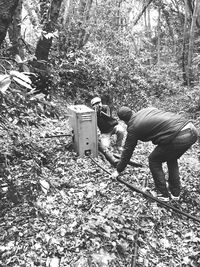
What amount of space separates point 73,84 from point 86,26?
2975 mm

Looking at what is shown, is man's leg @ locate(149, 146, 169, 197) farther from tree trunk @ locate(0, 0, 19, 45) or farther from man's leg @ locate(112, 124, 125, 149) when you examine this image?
tree trunk @ locate(0, 0, 19, 45)

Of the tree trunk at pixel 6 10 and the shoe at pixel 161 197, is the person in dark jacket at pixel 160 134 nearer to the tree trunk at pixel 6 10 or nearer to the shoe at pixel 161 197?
the shoe at pixel 161 197

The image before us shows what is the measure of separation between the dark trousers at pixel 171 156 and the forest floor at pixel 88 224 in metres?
0.36

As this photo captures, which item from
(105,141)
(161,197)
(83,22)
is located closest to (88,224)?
(161,197)

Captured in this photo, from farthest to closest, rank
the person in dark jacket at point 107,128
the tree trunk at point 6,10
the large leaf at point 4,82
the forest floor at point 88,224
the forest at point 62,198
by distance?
the person in dark jacket at point 107,128, the forest floor at point 88,224, the forest at point 62,198, the tree trunk at point 6,10, the large leaf at point 4,82

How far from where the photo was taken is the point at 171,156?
14.6ft

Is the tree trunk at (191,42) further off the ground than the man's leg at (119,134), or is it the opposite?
the tree trunk at (191,42)

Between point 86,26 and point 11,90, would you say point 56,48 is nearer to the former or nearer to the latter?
point 86,26

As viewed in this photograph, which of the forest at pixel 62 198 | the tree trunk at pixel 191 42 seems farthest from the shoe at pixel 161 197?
the tree trunk at pixel 191 42

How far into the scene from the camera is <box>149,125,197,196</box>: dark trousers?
4226 millimetres

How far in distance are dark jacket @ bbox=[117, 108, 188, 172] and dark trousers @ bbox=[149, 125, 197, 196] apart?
119mm

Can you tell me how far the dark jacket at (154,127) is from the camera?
167 inches

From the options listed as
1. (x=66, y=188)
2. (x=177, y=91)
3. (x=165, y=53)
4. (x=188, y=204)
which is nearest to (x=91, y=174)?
(x=66, y=188)

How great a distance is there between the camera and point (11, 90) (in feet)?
7.23
